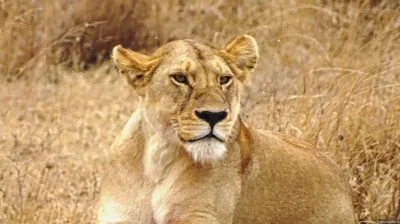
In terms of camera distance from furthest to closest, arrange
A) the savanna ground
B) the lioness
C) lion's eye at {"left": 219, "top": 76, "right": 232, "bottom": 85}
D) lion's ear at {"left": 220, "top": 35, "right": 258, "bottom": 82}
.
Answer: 1. the savanna ground
2. lion's ear at {"left": 220, "top": 35, "right": 258, "bottom": 82}
3. lion's eye at {"left": 219, "top": 76, "right": 232, "bottom": 85}
4. the lioness

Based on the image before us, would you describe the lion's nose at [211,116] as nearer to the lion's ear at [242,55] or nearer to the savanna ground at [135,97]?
the lion's ear at [242,55]

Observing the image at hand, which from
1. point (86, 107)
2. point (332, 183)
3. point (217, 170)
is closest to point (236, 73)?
point (217, 170)

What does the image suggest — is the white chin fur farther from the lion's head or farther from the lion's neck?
the lion's neck

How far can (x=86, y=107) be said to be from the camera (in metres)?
9.15

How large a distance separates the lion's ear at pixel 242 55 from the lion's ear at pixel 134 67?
1.03ft

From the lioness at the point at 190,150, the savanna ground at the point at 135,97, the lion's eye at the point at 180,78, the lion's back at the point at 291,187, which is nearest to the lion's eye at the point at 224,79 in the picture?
the lioness at the point at 190,150

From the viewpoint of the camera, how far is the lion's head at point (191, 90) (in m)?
4.89

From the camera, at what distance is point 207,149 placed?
4.93 metres

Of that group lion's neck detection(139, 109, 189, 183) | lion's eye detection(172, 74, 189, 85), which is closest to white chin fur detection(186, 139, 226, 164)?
lion's neck detection(139, 109, 189, 183)

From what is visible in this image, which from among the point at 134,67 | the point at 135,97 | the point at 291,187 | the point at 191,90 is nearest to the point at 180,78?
the point at 191,90

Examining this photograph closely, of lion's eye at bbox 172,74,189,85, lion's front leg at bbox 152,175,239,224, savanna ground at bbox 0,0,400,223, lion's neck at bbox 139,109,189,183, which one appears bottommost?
savanna ground at bbox 0,0,400,223

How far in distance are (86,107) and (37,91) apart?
442 millimetres

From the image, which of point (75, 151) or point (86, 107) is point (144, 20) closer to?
point (86, 107)

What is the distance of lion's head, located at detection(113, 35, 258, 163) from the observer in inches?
193
